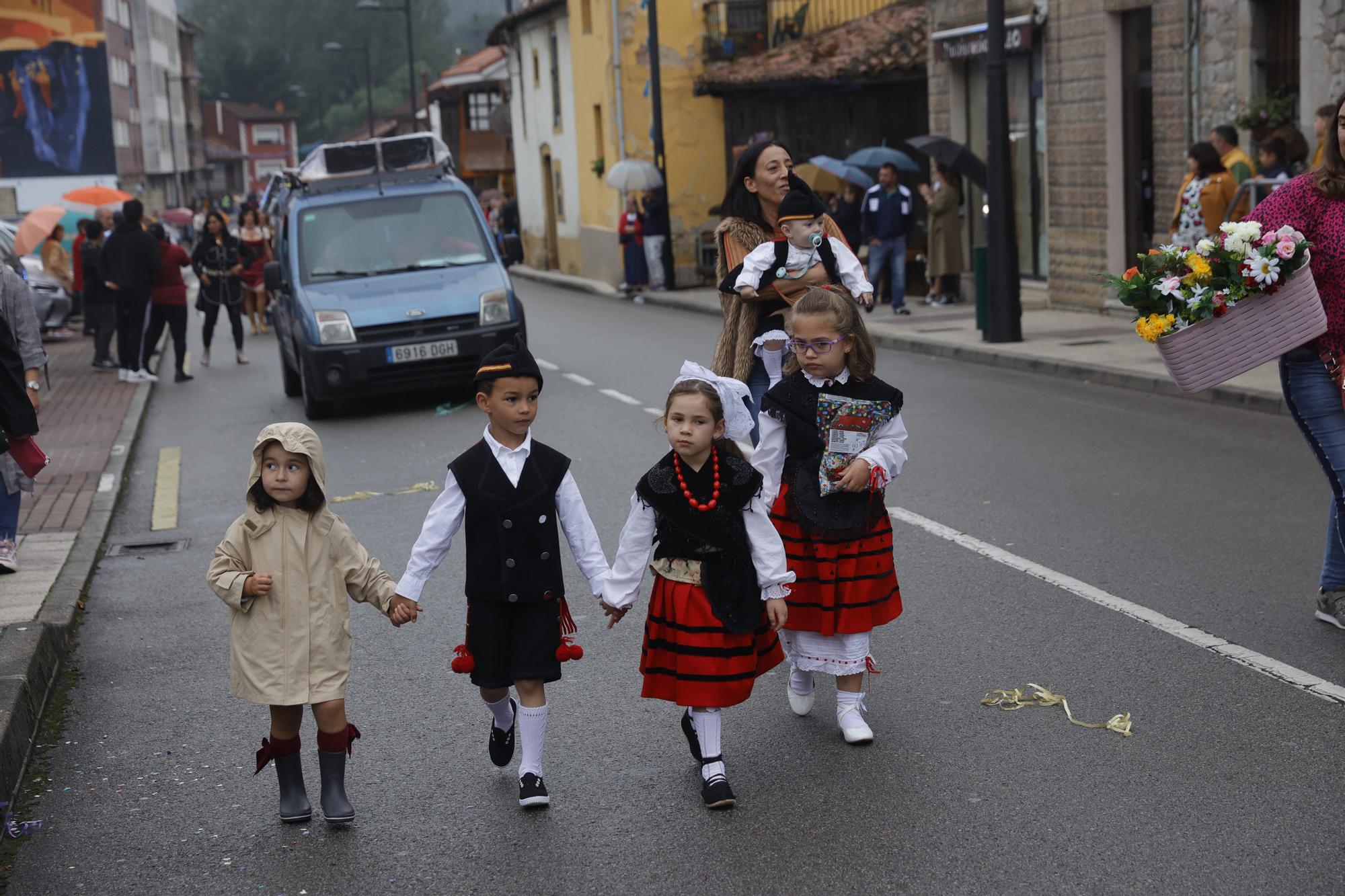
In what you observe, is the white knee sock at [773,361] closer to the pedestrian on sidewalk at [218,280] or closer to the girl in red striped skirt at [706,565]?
the girl in red striped skirt at [706,565]

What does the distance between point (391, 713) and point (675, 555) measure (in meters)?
1.56

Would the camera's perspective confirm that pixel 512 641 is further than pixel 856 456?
No

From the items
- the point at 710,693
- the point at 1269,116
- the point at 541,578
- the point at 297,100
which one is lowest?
the point at 710,693

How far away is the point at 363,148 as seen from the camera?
16516mm

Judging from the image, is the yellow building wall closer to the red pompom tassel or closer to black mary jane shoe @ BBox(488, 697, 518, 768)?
black mary jane shoe @ BBox(488, 697, 518, 768)

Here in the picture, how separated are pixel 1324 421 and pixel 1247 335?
0.45 m

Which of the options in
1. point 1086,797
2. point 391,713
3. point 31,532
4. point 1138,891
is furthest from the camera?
point 31,532

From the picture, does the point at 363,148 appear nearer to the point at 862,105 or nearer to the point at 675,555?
the point at 675,555

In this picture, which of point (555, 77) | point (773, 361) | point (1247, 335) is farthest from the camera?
point (555, 77)

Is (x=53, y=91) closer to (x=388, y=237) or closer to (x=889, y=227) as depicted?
(x=889, y=227)

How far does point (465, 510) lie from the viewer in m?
4.71

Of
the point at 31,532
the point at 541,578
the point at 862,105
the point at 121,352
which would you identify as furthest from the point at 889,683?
the point at 862,105

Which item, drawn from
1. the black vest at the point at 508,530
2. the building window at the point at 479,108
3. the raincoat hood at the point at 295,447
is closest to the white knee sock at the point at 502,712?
the black vest at the point at 508,530

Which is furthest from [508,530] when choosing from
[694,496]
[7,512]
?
[7,512]
